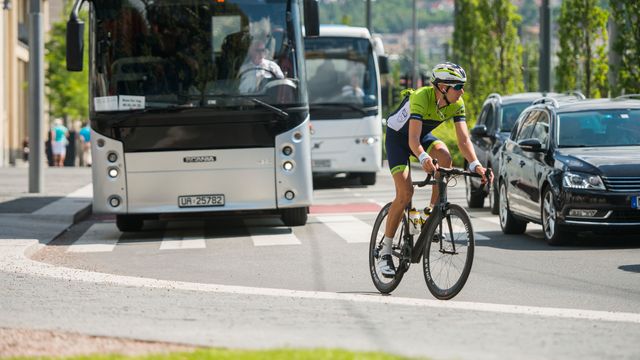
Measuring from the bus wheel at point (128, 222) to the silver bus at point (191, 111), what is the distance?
79 centimetres

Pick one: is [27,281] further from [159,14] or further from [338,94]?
[338,94]

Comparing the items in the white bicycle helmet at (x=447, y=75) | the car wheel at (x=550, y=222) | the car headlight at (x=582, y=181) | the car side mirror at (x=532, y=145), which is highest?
the white bicycle helmet at (x=447, y=75)

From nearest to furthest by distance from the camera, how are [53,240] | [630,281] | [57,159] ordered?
[630,281] < [53,240] < [57,159]

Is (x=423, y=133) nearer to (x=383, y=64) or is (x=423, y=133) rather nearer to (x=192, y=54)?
(x=192, y=54)

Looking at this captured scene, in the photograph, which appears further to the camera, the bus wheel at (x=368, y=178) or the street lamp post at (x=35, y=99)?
the bus wheel at (x=368, y=178)

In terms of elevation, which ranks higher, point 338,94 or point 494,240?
point 338,94

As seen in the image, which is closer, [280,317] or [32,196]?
[280,317]

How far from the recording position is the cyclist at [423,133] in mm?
9852

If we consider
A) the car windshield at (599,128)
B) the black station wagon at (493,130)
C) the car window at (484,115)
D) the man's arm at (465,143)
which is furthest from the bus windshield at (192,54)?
the man's arm at (465,143)

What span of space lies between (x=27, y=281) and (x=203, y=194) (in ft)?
16.9

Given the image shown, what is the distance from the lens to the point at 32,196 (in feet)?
78.7

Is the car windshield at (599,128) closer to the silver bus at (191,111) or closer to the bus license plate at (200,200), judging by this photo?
the silver bus at (191,111)

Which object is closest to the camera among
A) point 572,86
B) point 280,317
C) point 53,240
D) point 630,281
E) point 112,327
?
point 112,327

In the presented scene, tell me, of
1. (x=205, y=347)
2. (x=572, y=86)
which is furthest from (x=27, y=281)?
(x=572, y=86)
